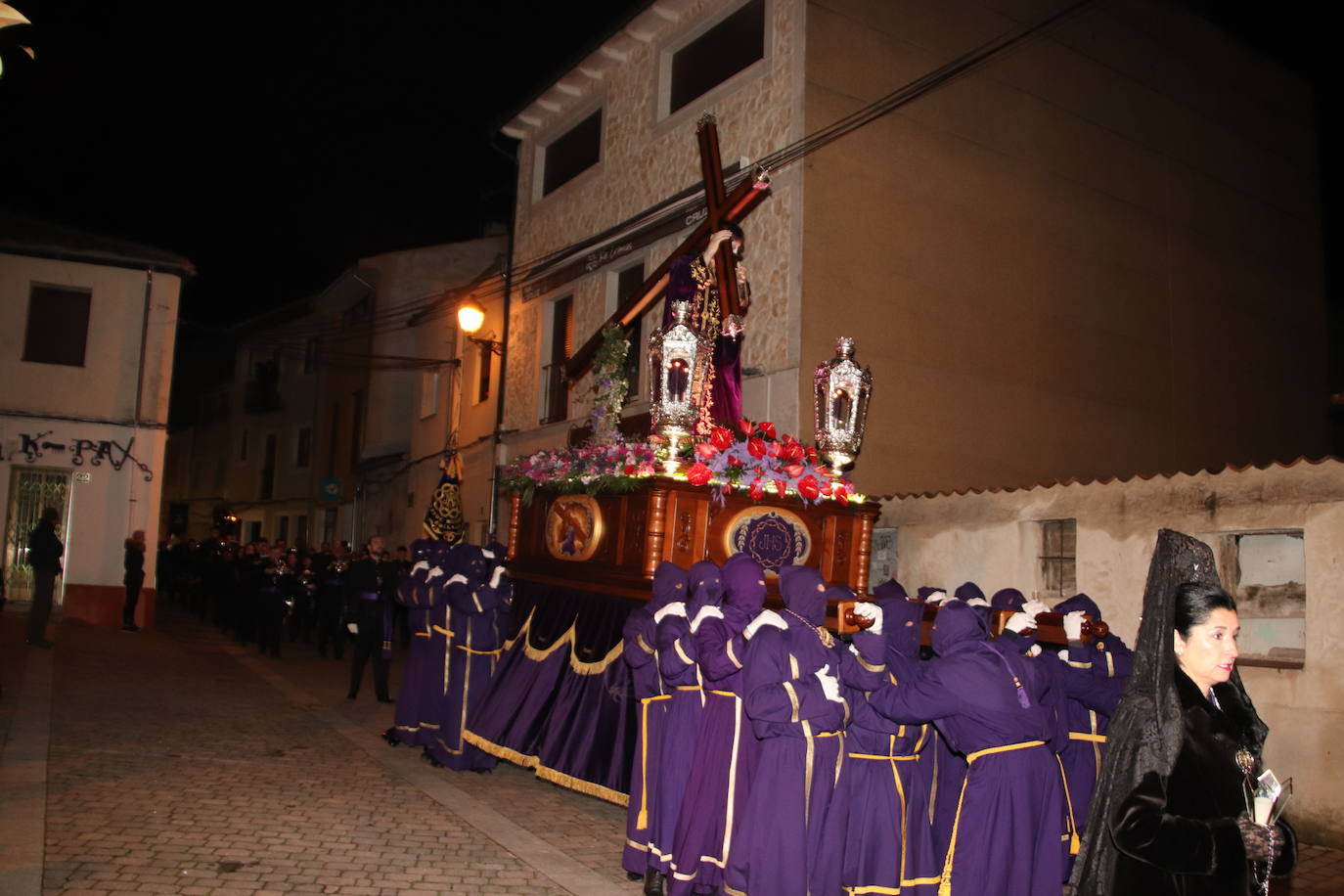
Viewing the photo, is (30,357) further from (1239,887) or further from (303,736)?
(1239,887)

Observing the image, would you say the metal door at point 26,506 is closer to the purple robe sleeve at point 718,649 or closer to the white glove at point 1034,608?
the purple robe sleeve at point 718,649

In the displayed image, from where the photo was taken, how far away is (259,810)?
6.95 meters

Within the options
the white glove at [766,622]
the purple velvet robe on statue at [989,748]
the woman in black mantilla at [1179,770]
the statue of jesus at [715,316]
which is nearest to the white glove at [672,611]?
the white glove at [766,622]

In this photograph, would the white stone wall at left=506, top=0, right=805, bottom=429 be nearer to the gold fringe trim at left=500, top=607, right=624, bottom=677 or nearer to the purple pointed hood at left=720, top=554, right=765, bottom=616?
the gold fringe trim at left=500, top=607, right=624, bottom=677

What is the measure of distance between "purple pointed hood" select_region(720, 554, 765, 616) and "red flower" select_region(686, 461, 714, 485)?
127 centimetres

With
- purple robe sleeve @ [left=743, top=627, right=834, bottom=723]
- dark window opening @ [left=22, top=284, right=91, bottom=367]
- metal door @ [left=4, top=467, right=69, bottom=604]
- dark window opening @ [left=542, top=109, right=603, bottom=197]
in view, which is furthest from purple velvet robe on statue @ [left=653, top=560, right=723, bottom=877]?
dark window opening @ [left=22, top=284, right=91, bottom=367]

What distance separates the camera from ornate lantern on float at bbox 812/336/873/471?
8.02 meters

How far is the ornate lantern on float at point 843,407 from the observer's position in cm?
802

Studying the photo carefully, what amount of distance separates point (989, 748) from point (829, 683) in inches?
32.4

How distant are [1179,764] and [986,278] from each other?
36.3 feet

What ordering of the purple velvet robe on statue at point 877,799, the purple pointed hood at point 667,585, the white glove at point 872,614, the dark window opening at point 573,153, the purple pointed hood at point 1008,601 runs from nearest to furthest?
the white glove at point 872,614 < the purple velvet robe on statue at point 877,799 < the purple pointed hood at point 667,585 < the purple pointed hood at point 1008,601 < the dark window opening at point 573,153

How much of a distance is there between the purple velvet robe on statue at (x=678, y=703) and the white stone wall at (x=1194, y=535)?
13.9 feet

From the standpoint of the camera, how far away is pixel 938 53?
13.4 meters

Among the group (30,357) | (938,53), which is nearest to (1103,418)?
(938,53)
